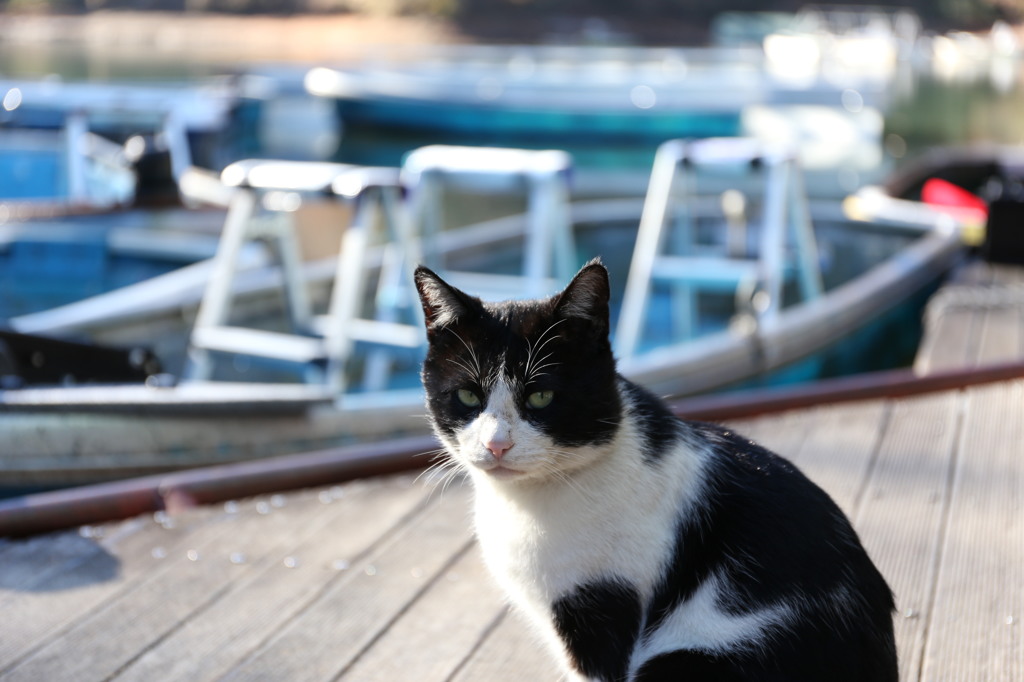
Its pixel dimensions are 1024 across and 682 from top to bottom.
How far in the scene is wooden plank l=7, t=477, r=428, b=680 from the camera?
72.2 inches

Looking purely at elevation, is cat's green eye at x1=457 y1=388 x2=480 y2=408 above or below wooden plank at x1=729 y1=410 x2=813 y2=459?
above

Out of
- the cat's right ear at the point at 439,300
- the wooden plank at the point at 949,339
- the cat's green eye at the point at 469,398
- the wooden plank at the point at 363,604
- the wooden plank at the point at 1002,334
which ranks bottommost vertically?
the wooden plank at the point at 1002,334

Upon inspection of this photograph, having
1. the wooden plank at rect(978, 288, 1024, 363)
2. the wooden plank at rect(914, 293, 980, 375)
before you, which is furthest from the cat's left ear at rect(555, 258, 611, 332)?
the wooden plank at rect(978, 288, 1024, 363)

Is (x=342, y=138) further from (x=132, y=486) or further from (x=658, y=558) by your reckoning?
(x=658, y=558)

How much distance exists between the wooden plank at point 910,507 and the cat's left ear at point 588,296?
89 cm

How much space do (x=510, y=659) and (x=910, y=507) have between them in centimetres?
111

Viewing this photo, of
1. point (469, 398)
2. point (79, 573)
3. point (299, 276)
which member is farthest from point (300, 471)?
point (299, 276)

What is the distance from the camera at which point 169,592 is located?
82.3 inches

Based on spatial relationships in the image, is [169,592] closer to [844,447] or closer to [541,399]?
[541,399]

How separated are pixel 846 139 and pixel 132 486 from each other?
43.5 ft

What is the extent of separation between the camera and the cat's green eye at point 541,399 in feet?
4.87

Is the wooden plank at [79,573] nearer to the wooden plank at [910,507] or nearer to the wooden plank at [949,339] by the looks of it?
the wooden plank at [910,507]

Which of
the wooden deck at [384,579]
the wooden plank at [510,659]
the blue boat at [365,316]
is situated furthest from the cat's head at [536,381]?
the blue boat at [365,316]

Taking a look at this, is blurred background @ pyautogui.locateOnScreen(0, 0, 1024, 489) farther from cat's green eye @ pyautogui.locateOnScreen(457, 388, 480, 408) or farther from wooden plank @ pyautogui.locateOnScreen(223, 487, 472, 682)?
cat's green eye @ pyautogui.locateOnScreen(457, 388, 480, 408)
